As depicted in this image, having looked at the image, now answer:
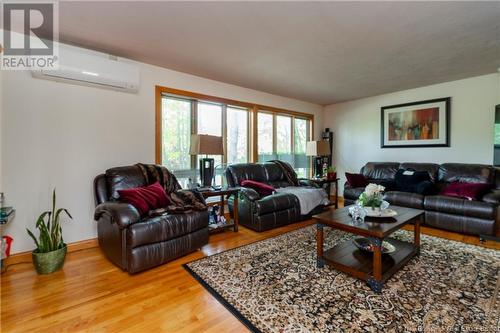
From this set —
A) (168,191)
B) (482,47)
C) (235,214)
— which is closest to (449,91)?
(482,47)

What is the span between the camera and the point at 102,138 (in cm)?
293

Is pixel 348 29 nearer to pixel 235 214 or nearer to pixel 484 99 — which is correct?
pixel 235 214

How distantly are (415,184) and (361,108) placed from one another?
223 centimetres

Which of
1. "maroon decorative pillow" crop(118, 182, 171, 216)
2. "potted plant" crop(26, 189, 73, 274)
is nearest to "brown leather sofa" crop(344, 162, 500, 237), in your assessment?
"maroon decorative pillow" crop(118, 182, 171, 216)

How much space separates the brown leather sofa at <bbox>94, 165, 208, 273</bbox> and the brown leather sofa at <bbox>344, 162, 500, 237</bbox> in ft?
10.1

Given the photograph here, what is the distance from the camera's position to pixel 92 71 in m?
2.65

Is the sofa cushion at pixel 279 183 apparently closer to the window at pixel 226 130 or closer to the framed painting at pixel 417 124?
the window at pixel 226 130

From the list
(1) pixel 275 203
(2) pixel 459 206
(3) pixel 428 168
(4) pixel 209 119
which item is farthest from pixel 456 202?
(4) pixel 209 119

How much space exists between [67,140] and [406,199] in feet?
15.4

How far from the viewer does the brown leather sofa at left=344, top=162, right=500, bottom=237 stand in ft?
9.86

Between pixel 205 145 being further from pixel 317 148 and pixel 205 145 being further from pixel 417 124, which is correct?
pixel 417 124

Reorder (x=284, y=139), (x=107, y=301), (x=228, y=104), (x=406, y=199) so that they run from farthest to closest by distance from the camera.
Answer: (x=284, y=139) < (x=228, y=104) < (x=406, y=199) < (x=107, y=301)

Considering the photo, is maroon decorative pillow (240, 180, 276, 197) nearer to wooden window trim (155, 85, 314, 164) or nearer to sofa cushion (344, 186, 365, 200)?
wooden window trim (155, 85, 314, 164)

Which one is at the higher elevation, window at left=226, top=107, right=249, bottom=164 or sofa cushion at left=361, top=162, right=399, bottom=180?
window at left=226, top=107, right=249, bottom=164
